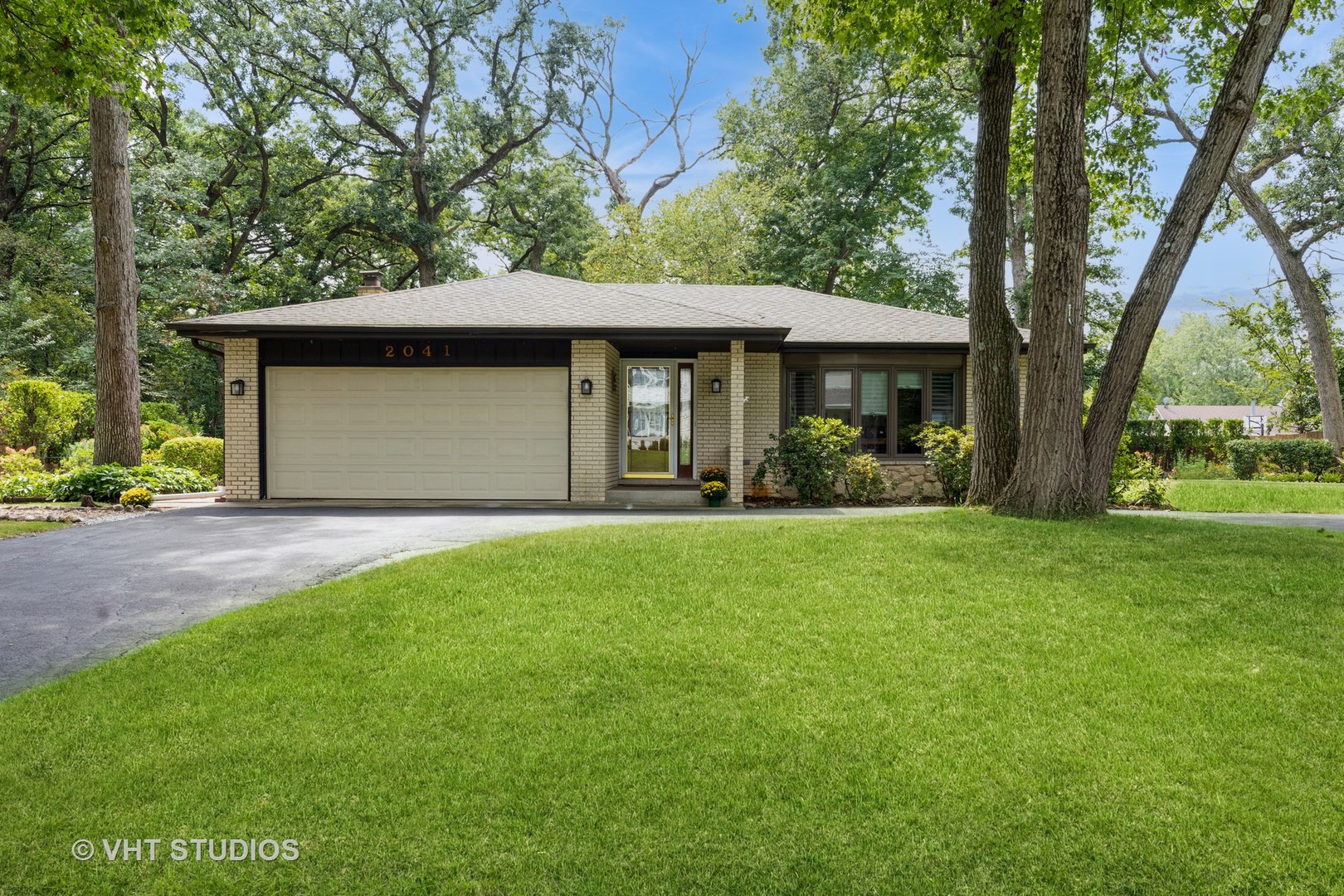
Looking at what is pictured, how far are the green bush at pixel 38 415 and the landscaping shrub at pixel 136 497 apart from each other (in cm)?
529

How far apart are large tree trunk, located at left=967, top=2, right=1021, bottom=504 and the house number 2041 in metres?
7.93

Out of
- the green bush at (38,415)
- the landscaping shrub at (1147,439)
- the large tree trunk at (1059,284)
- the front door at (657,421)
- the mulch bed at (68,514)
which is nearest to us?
the large tree trunk at (1059,284)

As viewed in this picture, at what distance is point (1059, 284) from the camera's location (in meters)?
7.59

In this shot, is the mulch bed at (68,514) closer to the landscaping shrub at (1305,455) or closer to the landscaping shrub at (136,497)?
the landscaping shrub at (136,497)

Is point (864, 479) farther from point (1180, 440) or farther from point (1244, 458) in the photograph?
point (1180, 440)

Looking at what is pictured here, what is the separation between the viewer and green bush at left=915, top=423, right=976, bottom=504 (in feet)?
39.7

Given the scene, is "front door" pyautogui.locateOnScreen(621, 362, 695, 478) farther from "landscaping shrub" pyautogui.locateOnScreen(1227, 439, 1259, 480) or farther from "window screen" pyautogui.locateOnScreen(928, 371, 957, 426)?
"landscaping shrub" pyautogui.locateOnScreen(1227, 439, 1259, 480)

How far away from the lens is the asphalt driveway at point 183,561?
189 inches

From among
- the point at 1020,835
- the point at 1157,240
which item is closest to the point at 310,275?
the point at 1157,240

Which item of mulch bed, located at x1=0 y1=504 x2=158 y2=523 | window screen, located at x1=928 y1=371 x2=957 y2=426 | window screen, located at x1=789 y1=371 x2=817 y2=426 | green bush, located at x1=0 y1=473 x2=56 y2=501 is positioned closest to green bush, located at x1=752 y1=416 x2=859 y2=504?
window screen, located at x1=789 y1=371 x2=817 y2=426

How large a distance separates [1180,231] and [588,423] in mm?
7988

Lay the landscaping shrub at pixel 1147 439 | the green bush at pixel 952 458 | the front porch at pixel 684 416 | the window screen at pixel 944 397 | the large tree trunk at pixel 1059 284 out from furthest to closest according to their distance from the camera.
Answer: the landscaping shrub at pixel 1147 439, the window screen at pixel 944 397, the front porch at pixel 684 416, the green bush at pixel 952 458, the large tree trunk at pixel 1059 284

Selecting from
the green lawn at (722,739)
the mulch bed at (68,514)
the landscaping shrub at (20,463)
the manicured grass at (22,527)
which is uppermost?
the landscaping shrub at (20,463)

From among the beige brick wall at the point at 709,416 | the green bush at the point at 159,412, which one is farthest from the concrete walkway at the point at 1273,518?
the green bush at the point at 159,412
